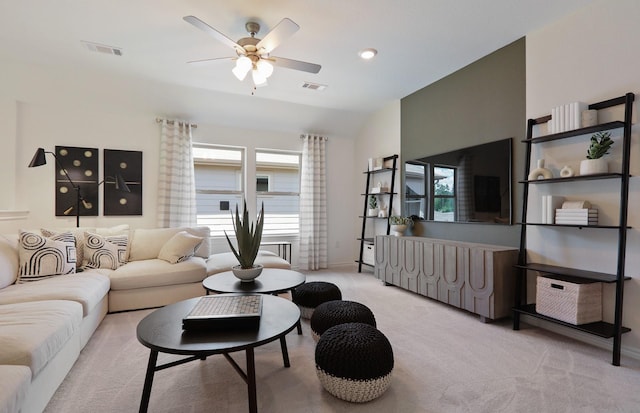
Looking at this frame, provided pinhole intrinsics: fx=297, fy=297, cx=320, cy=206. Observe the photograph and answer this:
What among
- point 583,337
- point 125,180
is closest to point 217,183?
point 125,180

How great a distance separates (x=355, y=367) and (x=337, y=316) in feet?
1.91

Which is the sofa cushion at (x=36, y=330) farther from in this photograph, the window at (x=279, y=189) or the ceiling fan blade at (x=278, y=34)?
the window at (x=279, y=189)

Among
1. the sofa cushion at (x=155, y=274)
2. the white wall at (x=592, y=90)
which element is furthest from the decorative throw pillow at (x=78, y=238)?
the white wall at (x=592, y=90)

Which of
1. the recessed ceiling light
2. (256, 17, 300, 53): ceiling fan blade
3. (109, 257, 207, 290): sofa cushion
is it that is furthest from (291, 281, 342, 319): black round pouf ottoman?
the recessed ceiling light

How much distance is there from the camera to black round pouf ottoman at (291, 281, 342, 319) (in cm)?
279

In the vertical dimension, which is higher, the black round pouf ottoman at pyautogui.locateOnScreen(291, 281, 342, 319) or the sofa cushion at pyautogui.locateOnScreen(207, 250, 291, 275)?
the sofa cushion at pyautogui.locateOnScreen(207, 250, 291, 275)

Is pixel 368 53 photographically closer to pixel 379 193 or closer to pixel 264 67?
pixel 264 67

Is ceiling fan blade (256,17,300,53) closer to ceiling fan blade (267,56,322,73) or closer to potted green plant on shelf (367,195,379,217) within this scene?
ceiling fan blade (267,56,322,73)

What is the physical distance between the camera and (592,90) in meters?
2.45

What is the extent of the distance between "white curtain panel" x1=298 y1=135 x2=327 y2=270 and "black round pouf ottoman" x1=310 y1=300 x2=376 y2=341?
2976 mm

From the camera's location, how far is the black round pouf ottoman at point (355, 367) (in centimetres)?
161

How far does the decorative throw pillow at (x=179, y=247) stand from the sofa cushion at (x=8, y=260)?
124cm

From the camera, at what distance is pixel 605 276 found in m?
2.26

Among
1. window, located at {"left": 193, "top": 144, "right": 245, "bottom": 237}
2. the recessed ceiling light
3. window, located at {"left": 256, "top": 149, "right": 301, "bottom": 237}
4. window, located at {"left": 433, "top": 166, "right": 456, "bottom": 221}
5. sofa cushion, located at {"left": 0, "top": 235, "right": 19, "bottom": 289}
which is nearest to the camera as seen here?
sofa cushion, located at {"left": 0, "top": 235, "right": 19, "bottom": 289}
